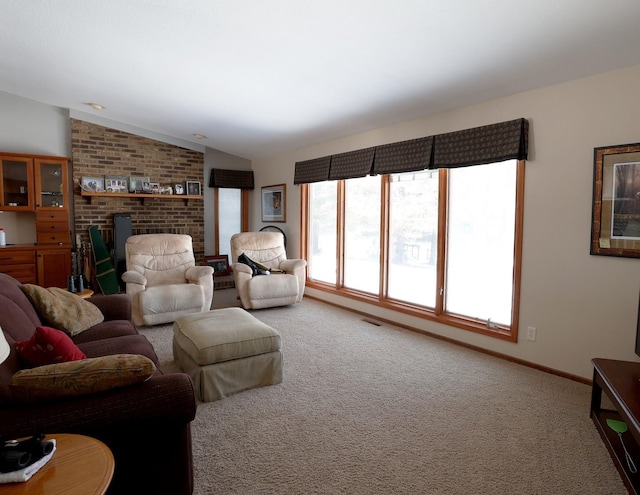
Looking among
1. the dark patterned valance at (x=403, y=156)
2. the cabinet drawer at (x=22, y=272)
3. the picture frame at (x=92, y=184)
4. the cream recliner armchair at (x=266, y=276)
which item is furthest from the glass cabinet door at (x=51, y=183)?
the dark patterned valance at (x=403, y=156)

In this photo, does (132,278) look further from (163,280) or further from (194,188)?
(194,188)

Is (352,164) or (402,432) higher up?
(352,164)

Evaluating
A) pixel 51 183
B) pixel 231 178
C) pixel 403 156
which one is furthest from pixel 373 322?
pixel 51 183

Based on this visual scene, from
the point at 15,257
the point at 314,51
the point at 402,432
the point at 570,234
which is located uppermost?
the point at 314,51

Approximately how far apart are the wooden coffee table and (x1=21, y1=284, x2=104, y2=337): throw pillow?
1448 millimetres

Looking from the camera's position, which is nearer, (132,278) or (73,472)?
(73,472)

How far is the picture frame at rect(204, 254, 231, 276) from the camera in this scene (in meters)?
6.77

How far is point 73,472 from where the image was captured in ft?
3.47

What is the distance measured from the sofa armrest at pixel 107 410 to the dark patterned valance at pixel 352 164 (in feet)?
11.9

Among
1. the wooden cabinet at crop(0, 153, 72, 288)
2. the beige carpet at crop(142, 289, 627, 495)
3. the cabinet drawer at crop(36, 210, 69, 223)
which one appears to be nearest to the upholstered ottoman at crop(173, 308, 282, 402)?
the beige carpet at crop(142, 289, 627, 495)

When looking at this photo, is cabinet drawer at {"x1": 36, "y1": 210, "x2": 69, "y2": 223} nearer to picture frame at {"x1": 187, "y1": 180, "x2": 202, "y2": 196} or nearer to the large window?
picture frame at {"x1": 187, "y1": 180, "x2": 202, "y2": 196}

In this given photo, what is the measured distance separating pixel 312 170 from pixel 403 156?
175cm

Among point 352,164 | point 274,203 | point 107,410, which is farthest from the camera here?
point 274,203

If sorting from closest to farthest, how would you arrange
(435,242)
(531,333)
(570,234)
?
(570,234) < (531,333) < (435,242)
